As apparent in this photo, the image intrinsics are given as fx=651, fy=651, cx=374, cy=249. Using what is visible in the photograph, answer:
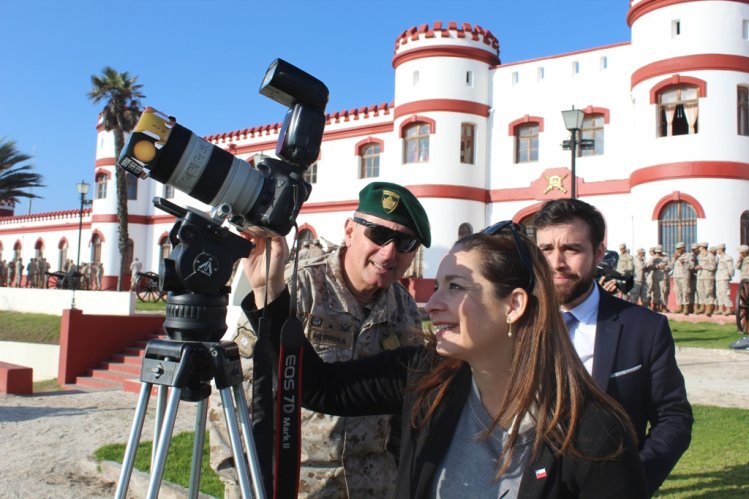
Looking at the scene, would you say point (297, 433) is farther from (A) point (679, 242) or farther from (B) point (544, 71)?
(B) point (544, 71)

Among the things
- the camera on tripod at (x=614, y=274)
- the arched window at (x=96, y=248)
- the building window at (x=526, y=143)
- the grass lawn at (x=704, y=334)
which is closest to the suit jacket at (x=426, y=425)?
the camera on tripod at (x=614, y=274)

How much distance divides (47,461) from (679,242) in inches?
649

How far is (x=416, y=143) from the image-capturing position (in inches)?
910

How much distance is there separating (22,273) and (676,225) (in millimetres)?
35363

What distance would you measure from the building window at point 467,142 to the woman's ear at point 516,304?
2110cm

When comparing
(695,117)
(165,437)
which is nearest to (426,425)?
(165,437)

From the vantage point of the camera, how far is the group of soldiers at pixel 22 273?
34.7 metres

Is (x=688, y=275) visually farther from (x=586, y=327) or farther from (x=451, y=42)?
(x=586, y=327)

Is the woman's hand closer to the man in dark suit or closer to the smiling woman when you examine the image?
the smiling woman

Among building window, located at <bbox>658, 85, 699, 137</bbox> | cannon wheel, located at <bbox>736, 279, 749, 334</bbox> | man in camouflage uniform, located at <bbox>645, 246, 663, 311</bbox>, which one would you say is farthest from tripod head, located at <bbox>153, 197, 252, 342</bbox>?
building window, located at <bbox>658, 85, 699, 137</bbox>

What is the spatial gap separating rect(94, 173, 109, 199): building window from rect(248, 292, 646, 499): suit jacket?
33906 mm

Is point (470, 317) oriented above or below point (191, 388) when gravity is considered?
above

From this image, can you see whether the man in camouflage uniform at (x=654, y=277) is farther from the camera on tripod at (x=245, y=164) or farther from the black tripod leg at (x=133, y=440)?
the black tripod leg at (x=133, y=440)

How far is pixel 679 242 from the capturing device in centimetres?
1786
